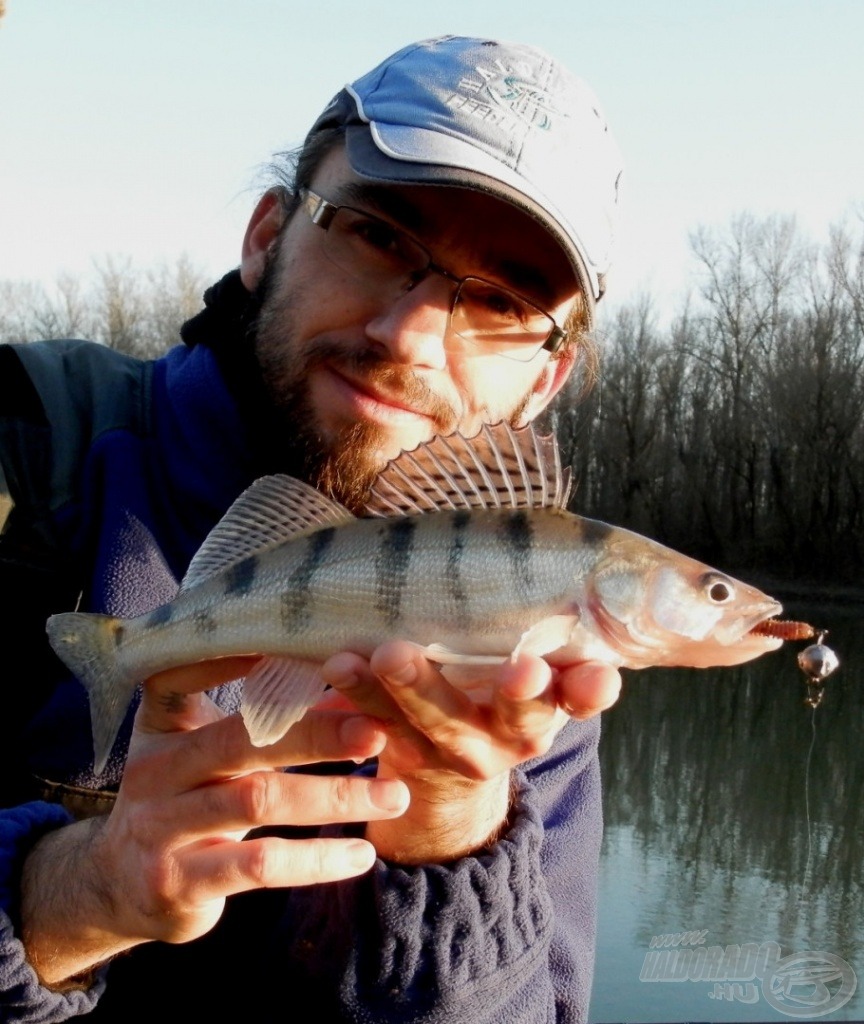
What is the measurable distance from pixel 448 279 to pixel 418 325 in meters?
0.17

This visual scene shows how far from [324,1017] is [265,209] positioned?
2.43 m

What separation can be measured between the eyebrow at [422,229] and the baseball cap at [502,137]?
0.34 feet

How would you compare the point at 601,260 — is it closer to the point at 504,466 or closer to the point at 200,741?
the point at 504,466


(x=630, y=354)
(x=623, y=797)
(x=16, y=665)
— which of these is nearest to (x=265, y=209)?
(x=16, y=665)

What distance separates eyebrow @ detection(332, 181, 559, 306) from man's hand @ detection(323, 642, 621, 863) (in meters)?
1.35

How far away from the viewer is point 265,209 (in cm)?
357

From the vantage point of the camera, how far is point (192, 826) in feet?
6.61

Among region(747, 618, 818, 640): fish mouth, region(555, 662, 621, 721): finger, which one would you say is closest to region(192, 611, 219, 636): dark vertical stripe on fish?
region(555, 662, 621, 721): finger

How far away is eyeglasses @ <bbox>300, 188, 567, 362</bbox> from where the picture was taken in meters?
2.87

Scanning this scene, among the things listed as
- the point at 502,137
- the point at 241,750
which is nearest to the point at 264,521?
the point at 241,750

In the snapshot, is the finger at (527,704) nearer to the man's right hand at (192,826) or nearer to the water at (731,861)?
the man's right hand at (192,826)

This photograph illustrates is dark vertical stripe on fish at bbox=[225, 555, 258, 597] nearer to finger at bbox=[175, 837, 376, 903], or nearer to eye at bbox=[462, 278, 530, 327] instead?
finger at bbox=[175, 837, 376, 903]

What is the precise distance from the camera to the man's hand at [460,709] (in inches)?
68.7

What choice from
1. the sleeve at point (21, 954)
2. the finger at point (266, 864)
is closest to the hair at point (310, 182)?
the finger at point (266, 864)
